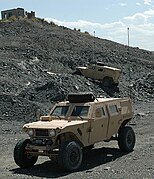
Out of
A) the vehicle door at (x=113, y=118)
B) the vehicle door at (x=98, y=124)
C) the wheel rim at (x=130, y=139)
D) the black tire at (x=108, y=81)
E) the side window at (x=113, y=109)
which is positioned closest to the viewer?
the vehicle door at (x=98, y=124)

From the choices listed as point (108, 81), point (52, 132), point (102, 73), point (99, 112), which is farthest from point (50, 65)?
point (52, 132)

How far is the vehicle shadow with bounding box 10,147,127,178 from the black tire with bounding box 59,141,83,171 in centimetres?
19

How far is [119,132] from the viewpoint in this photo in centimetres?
1358

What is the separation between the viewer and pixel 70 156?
11.2m

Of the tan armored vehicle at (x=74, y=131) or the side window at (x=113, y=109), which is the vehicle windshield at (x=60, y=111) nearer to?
the tan armored vehicle at (x=74, y=131)

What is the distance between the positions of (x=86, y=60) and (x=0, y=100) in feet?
70.0

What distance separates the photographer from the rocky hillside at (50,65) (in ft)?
84.8

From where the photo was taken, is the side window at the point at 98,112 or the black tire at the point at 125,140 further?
the black tire at the point at 125,140

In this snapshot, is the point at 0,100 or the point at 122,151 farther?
the point at 0,100

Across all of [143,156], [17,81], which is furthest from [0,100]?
[143,156]

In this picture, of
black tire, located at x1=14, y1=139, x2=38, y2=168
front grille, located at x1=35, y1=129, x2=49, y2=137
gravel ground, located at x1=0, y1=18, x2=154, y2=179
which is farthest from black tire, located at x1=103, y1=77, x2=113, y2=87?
front grille, located at x1=35, y1=129, x2=49, y2=137

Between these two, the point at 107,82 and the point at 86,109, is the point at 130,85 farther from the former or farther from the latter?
the point at 86,109

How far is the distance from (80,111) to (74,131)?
981 millimetres

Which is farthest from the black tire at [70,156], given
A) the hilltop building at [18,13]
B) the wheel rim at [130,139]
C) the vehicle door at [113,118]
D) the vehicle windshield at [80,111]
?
the hilltop building at [18,13]
